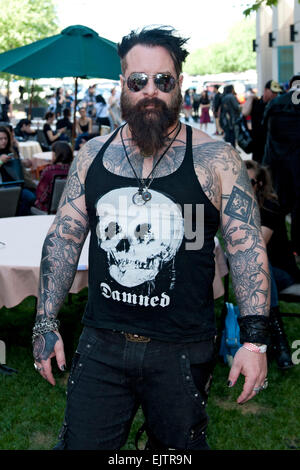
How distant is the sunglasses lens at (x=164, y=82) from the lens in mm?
2369

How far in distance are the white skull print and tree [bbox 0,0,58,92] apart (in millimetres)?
A: 36001

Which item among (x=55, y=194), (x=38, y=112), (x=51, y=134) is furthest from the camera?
(x=38, y=112)

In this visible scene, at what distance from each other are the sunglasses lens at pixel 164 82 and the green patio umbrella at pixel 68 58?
568 centimetres

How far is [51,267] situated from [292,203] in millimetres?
5977

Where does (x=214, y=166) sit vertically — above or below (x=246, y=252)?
above

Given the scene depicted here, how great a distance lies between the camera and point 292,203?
26.4 feet

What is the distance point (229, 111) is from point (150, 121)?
15.7 m

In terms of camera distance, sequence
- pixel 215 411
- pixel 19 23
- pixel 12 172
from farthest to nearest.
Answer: pixel 19 23
pixel 12 172
pixel 215 411

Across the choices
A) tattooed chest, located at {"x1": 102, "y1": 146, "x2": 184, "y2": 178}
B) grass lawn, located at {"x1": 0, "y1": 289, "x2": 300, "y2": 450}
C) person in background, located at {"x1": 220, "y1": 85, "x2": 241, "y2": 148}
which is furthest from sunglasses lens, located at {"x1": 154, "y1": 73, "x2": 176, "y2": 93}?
person in background, located at {"x1": 220, "y1": 85, "x2": 241, "y2": 148}

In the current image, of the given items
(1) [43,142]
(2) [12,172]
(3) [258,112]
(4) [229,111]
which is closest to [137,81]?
(2) [12,172]

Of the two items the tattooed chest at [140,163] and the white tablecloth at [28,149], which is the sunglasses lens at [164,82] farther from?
the white tablecloth at [28,149]

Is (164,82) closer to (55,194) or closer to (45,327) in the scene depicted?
(45,327)

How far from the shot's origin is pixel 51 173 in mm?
7504

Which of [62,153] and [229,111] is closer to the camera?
[62,153]
